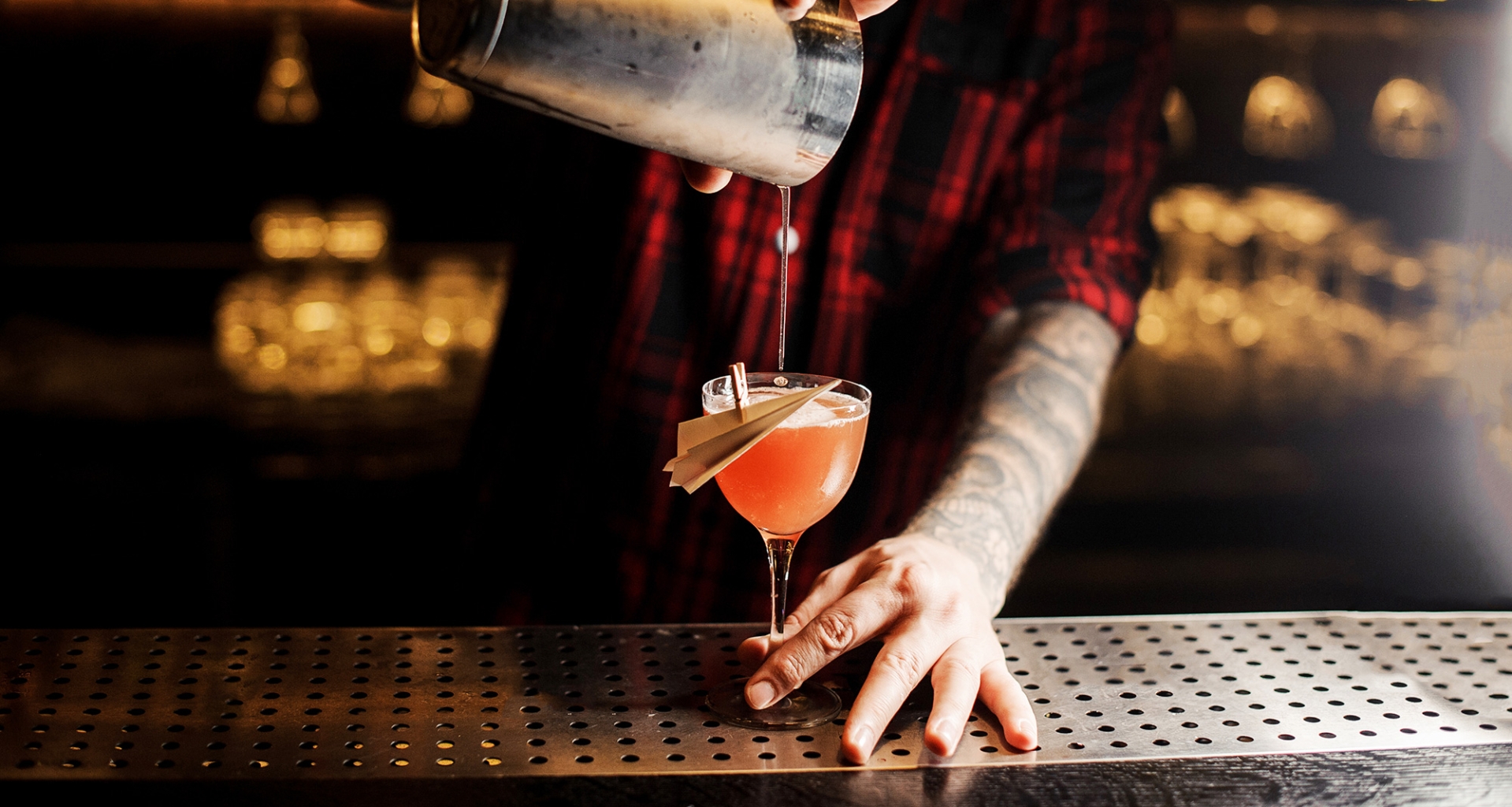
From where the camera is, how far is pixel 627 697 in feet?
3.93

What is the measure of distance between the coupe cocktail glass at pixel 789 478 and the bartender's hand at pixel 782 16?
0.64 ft

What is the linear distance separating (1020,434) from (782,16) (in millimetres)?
802

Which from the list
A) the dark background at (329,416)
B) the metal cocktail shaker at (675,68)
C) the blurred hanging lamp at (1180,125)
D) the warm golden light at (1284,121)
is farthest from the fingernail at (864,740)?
the blurred hanging lamp at (1180,125)

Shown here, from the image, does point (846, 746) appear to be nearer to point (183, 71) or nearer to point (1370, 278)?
point (1370, 278)

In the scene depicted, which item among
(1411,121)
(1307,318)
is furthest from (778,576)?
(1411,121)

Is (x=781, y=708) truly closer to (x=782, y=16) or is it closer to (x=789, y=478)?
(x=789, y=478)

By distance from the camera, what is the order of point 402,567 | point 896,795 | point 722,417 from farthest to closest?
point 402,567 → point 722,417 → point 896,795

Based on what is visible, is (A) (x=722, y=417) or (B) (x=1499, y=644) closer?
(A) (x=722, y=417)

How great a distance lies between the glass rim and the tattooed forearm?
0.71ft

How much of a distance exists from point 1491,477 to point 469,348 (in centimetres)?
308

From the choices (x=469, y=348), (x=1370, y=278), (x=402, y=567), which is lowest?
(x=402, y=567)

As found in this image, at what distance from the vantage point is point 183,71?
421 centimetres

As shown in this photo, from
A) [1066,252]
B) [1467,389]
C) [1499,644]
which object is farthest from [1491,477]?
[1499,644]

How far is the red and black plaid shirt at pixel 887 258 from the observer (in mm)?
1960
